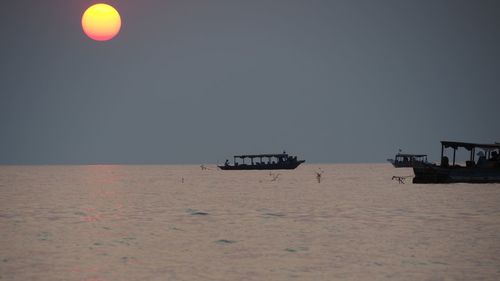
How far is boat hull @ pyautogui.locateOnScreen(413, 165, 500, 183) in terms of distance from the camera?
69.4 meters

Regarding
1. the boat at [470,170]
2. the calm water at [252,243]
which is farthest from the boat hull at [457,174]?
the calm water at [252,243]

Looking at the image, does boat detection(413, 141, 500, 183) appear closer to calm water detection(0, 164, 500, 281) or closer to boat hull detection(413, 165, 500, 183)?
boat hull detection(413, 165, 500, 183)

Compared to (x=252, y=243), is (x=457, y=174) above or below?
above

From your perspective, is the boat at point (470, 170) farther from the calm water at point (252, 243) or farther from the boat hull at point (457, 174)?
the calm water at point (252, 243)

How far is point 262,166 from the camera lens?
154 meters

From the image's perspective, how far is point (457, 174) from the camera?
7081 cm

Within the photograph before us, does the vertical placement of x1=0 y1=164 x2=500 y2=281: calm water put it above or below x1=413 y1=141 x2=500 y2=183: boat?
below

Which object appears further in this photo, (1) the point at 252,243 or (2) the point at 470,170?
(2) the point at 470,170

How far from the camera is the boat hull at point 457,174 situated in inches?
2731

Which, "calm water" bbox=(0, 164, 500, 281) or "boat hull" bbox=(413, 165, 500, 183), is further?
"boat hull" bbox=(413, 165, 500, 183)

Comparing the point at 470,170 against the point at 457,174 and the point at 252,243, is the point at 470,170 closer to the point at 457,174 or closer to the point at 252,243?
the point at 457,174

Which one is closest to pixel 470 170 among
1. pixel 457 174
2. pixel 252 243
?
pixel 457 174

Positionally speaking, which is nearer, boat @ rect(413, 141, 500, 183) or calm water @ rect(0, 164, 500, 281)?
calm water @ rect(0, 164, 500, 281)

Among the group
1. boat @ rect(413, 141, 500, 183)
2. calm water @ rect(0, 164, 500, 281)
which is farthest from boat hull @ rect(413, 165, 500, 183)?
calm water @ rect(0, 164, 500, 281)
